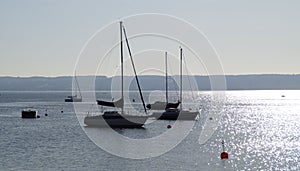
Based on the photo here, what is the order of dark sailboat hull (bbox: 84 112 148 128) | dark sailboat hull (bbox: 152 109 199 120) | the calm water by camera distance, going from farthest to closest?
dark sailboat hull (bbox: 152 109 199 120)
dark sailboat hull (bbox: 84 112 148 128)
the calm water

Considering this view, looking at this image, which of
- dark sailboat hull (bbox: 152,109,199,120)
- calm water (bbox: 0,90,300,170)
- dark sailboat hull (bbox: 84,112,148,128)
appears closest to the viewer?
calm water (bbox: 0,90,300,170)

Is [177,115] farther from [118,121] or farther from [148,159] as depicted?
[148,159]

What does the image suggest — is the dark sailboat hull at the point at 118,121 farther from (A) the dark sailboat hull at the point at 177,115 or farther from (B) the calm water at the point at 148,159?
(A) the dark sailboat hull at the point at 177,115

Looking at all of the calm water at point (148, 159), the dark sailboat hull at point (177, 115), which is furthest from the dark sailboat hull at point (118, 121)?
the dark sailboat hull at point (177, 115)

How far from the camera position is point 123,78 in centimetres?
8888

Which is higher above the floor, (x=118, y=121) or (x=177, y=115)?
(x=118, y=121)

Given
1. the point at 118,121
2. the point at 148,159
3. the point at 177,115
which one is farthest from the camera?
the point at 177,115

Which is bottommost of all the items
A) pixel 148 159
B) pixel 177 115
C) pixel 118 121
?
pixel 148 159

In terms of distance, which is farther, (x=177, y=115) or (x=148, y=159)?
(x=177, y=115)

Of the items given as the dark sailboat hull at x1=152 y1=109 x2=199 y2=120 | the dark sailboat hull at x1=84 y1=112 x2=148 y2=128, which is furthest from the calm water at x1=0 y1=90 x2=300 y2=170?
the dark sailboat hull at x1=152 y1=109 x2=199 y2=120

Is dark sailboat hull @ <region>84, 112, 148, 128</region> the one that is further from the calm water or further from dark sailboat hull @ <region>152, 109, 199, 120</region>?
dark sailboat hull @ <region>152, 109, 199, 120</region>

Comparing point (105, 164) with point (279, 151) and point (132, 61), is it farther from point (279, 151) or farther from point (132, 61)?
point (132, 61)

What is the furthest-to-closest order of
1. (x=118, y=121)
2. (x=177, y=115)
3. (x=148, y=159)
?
(x=177, y=115)
(x=118, y=121)
(x=148, y=159)

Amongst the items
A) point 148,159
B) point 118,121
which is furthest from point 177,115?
point 148,159
